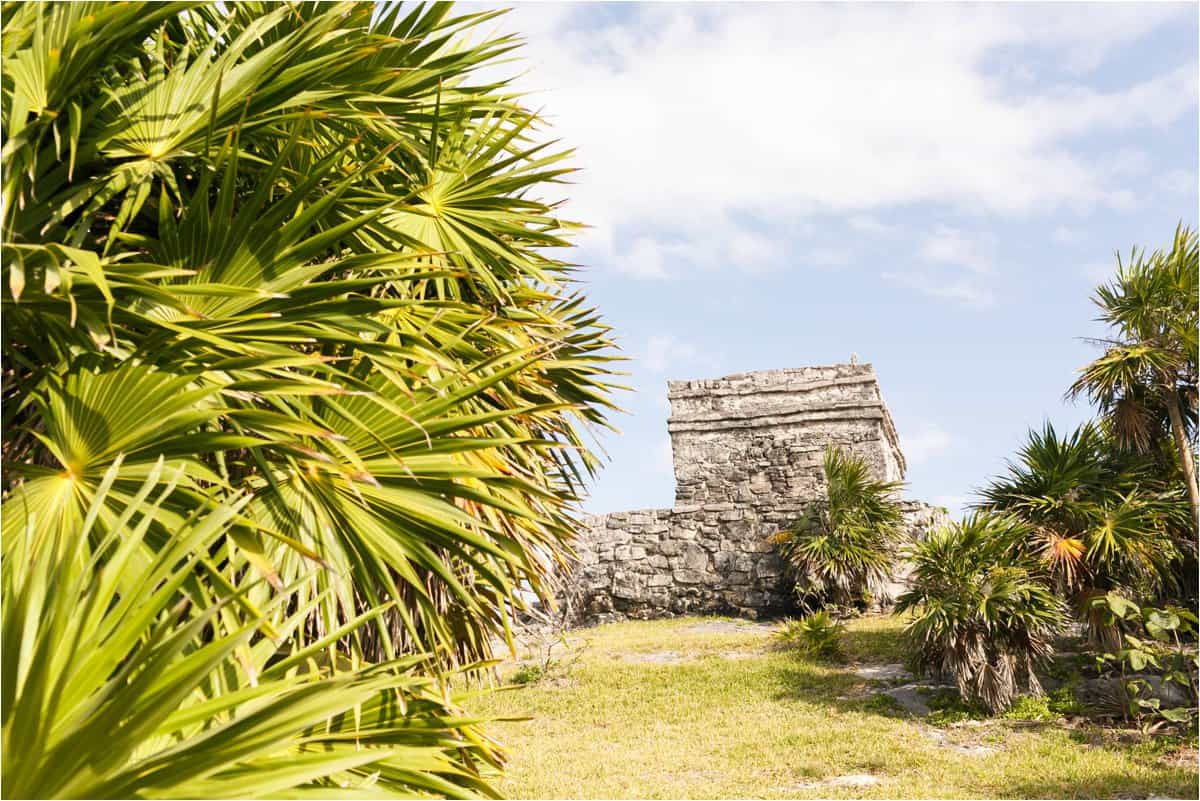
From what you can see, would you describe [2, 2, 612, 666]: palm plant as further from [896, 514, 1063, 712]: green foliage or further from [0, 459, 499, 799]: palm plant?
[896, 514, 1063, 712]: green foliage

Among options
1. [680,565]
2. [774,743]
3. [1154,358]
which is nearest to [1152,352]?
[1154,358]

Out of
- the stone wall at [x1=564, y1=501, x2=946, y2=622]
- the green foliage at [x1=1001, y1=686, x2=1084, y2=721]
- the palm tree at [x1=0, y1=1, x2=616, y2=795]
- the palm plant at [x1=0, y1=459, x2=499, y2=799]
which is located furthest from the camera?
the stone wall at [x1=564, y1=501, x2=946, y2=622]

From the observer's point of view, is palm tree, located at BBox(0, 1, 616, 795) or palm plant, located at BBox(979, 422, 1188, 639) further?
palm plant, located at BBox(979, 422, 1188, 639)

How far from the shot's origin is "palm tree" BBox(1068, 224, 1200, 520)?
8.30 meters

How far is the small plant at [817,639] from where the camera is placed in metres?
10.1

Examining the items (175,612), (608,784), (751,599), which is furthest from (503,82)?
(751,599)

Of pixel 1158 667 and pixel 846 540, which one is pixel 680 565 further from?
pixel 1158 667

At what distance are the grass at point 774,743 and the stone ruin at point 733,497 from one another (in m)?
3.48

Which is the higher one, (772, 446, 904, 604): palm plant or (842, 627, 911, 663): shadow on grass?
(772, 446, 904, 604): palm plant

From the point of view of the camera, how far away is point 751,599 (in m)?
13.6

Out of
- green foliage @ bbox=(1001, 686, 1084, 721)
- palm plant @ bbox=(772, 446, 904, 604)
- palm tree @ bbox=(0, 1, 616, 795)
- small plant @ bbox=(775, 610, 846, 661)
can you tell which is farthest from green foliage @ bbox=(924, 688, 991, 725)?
palm tree @ bbox=(0, 1, 616, 795)

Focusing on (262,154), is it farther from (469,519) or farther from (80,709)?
(80,709)

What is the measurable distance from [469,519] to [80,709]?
1264 millimetres

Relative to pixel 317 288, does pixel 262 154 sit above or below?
above
